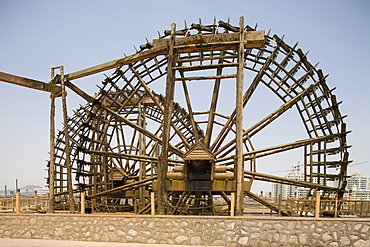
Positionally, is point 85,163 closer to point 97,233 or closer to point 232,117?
point 97,233

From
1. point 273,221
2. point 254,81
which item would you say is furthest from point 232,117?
point 273,221

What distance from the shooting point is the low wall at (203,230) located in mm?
8367

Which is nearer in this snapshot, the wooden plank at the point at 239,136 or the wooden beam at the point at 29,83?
the wooden plank at the point at 239,136

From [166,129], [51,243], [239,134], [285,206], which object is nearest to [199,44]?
[166,129]

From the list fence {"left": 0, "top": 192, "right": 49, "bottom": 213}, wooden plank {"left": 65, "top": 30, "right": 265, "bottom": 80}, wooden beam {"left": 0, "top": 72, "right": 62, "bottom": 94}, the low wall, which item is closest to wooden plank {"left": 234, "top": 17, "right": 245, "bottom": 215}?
wooden plank {"left": 65, "top": 30, "right": 265, "bottom": 80}

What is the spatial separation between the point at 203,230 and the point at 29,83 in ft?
26.7

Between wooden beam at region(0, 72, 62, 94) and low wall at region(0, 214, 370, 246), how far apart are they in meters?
4.62

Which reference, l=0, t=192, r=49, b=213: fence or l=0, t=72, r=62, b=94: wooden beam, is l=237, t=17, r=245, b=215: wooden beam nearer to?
l=0, t=192, r=49, b=213: fence

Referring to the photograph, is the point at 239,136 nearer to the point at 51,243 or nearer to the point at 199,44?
the point at 199,44

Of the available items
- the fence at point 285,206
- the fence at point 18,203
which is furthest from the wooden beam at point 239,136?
the fence at point 18,203

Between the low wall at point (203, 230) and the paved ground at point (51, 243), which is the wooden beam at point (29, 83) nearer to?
the low wall at point (203, 230)

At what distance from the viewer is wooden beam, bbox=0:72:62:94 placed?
36.4 ft

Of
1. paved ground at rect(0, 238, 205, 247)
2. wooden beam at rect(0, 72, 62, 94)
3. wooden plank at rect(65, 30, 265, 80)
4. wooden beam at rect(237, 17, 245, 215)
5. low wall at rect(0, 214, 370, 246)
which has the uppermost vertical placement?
wooden plank at rect(65, 30, 265, 80)

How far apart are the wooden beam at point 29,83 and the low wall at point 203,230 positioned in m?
4.62
